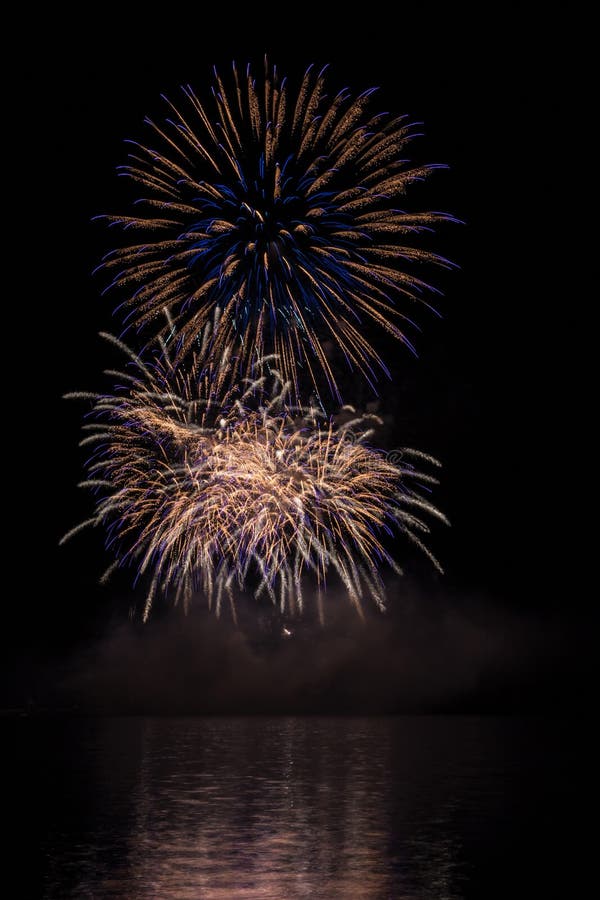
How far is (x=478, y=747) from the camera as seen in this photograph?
238 feet

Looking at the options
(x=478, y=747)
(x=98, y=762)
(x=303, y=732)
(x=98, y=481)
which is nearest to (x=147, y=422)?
(x=98, y=481)

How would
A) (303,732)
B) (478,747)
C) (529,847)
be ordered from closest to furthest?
(529,847) → (478,747) → (303,732)

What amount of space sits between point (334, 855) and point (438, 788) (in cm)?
1871

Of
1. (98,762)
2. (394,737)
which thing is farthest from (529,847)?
(394,737)

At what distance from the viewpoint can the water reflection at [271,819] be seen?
24.7m

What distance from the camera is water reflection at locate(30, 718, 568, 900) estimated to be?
2466 centimetres

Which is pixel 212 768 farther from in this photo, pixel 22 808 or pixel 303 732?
pixel 303 732

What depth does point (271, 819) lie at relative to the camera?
35.4 metres

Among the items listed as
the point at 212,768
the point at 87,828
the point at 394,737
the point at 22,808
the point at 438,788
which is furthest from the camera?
the point at 394,737

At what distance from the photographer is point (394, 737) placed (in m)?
84.2

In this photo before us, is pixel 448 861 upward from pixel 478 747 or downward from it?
downward

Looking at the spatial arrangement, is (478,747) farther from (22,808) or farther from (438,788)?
(22,808)

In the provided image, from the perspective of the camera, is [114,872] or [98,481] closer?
[114,872]

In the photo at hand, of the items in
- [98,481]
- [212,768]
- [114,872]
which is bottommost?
[114,872]
